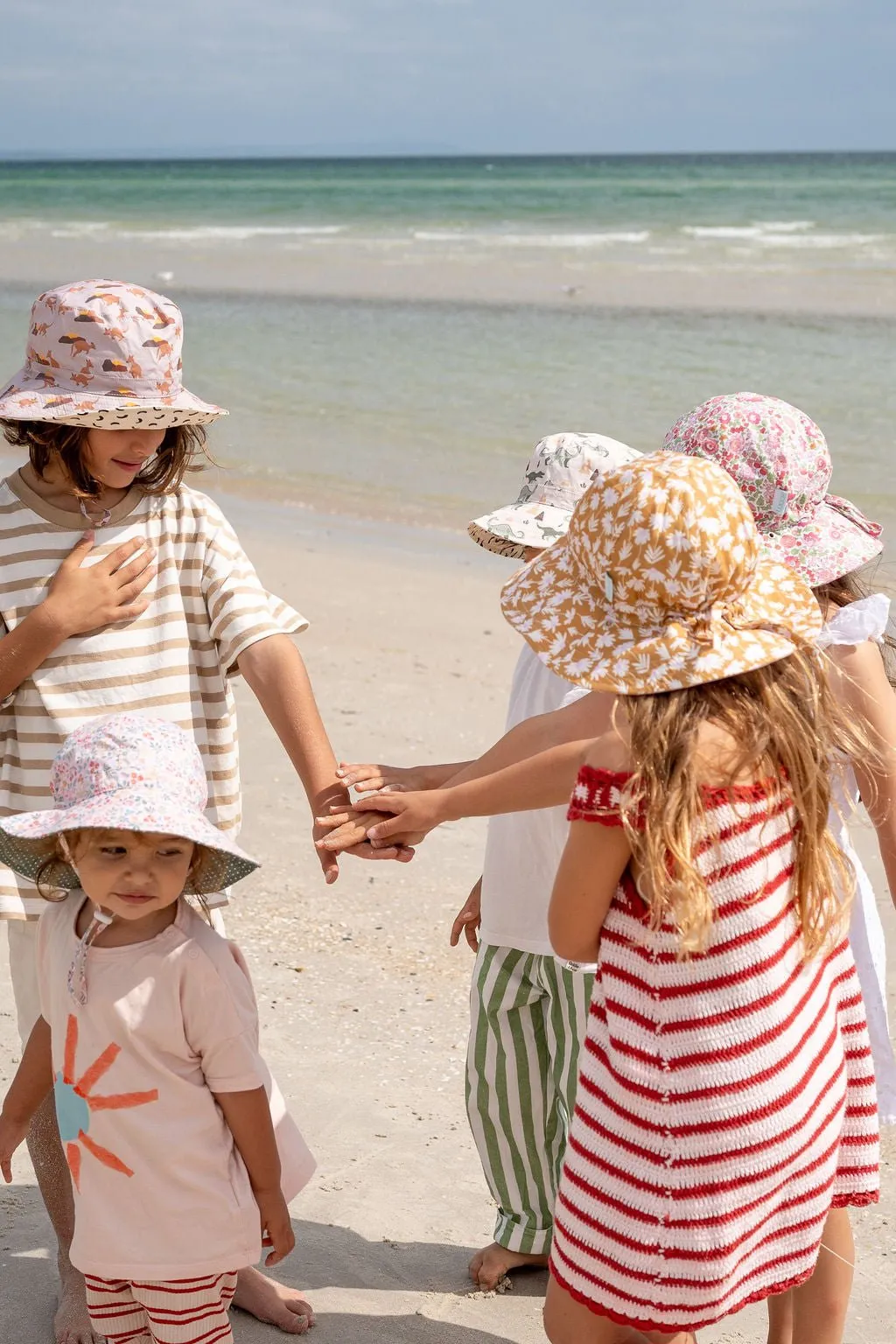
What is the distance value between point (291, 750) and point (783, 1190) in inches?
41.3

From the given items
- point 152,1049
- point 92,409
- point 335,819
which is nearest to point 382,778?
point 335,819

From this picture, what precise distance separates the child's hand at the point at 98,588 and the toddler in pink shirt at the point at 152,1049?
0.30 metres

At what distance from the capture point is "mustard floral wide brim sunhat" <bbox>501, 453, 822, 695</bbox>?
170 cm

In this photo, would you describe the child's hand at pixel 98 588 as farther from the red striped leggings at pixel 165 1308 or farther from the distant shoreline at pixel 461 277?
the distant shoreline at pixel 461 277

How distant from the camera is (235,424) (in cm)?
1067

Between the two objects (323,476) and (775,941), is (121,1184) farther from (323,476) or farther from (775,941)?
(323,476)

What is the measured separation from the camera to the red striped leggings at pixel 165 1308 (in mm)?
2025

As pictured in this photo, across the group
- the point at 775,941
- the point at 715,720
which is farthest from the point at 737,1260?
the point at 715,720

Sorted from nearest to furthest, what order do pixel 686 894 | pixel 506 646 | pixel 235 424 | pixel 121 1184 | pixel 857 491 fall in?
pixel 686 894
pixel 121 1184
pixel 506 646
pixel 857 491
pixel 235 424

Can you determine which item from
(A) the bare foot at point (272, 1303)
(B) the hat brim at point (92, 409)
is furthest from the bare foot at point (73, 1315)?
(B) the hat brim at point (92, 409)

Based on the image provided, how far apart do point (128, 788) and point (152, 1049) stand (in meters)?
0.35

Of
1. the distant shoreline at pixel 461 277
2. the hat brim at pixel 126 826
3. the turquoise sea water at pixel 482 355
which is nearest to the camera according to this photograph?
the hat brim at pixel 126 826

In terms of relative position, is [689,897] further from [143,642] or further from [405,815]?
[143,642]

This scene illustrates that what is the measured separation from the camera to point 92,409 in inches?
88.7
